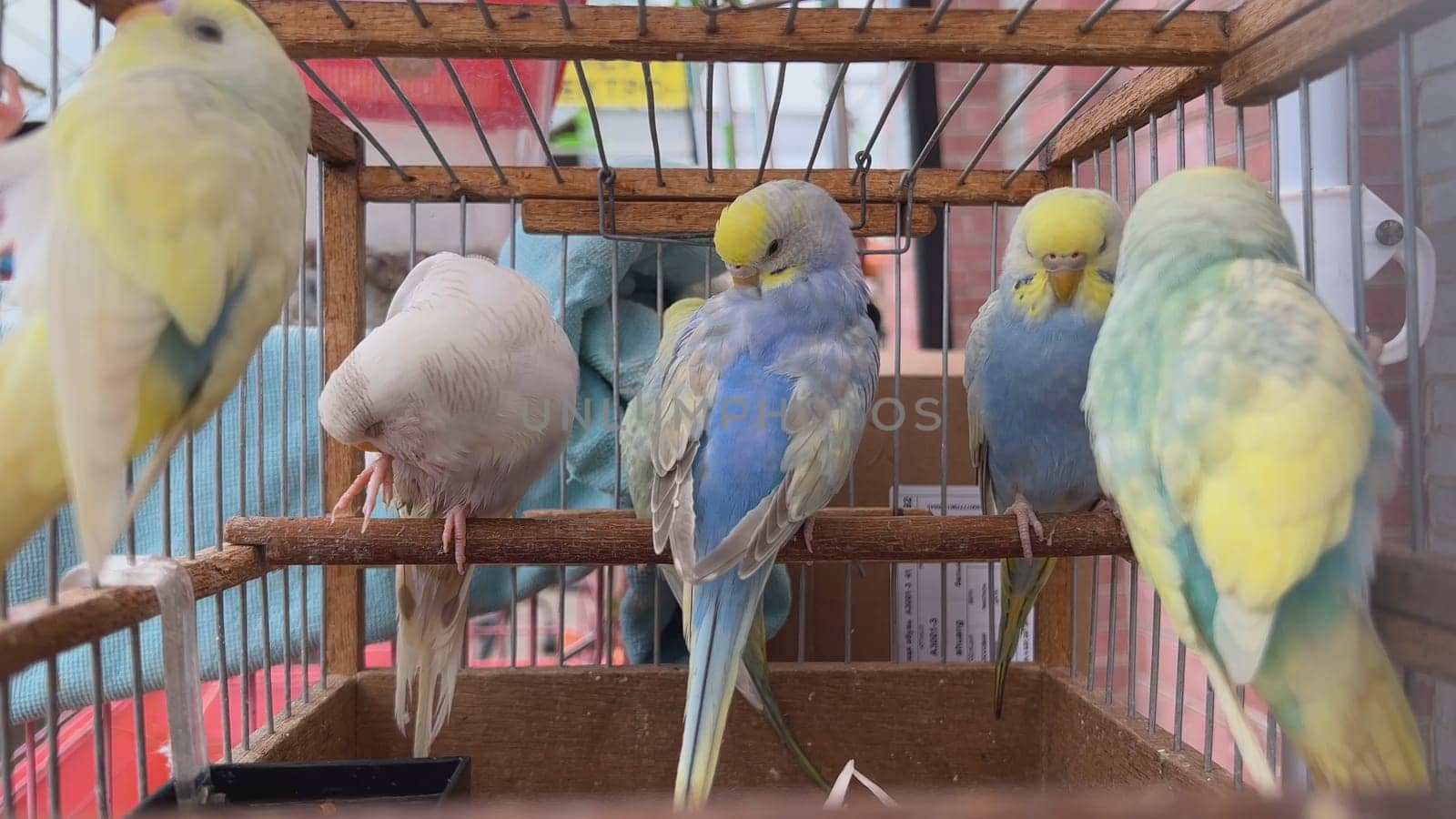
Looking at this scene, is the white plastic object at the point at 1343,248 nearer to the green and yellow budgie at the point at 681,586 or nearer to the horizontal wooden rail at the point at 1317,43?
the horizontal wooden rail at the point at 1317,43

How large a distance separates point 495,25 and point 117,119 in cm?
32

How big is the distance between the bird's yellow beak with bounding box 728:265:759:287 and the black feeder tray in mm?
536

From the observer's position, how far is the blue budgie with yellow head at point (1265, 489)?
469 millimetres

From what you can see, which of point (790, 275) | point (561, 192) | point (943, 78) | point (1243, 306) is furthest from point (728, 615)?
point (943, 78)

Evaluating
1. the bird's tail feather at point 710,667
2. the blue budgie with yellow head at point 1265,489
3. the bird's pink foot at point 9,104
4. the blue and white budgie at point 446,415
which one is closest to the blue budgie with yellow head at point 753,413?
the bird's tail feather at point 710,667

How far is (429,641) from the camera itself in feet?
3.43

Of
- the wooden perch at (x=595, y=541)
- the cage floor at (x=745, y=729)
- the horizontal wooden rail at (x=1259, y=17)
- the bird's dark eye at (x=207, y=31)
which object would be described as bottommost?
the cage floor at (x=745, y=729)

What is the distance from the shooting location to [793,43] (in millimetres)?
710

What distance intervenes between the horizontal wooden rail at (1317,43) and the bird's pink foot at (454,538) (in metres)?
0.82

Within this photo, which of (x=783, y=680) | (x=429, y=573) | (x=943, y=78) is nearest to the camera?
(x=429, y=573)

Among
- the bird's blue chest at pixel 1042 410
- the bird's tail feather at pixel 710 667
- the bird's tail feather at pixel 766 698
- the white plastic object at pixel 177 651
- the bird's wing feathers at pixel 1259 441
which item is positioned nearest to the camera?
the bird's wing feathers at pixel 1259 441

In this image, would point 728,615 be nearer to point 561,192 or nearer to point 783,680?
point 783,680

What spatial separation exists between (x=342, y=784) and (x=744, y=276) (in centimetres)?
61

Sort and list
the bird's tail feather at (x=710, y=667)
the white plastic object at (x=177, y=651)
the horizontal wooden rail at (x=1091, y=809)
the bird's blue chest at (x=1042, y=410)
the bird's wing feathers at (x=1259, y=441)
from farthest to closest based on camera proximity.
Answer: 1. the bird's blue chest at (x=1042, y=410)
2. the bird's tail feather at (x=710, y=667)
3. the white plastic object at (x=177, y=651)
4. the bird's wing feathers at (x=1259, y=441)
5. the horizontal wooden rail at (x=1091, y=809)
